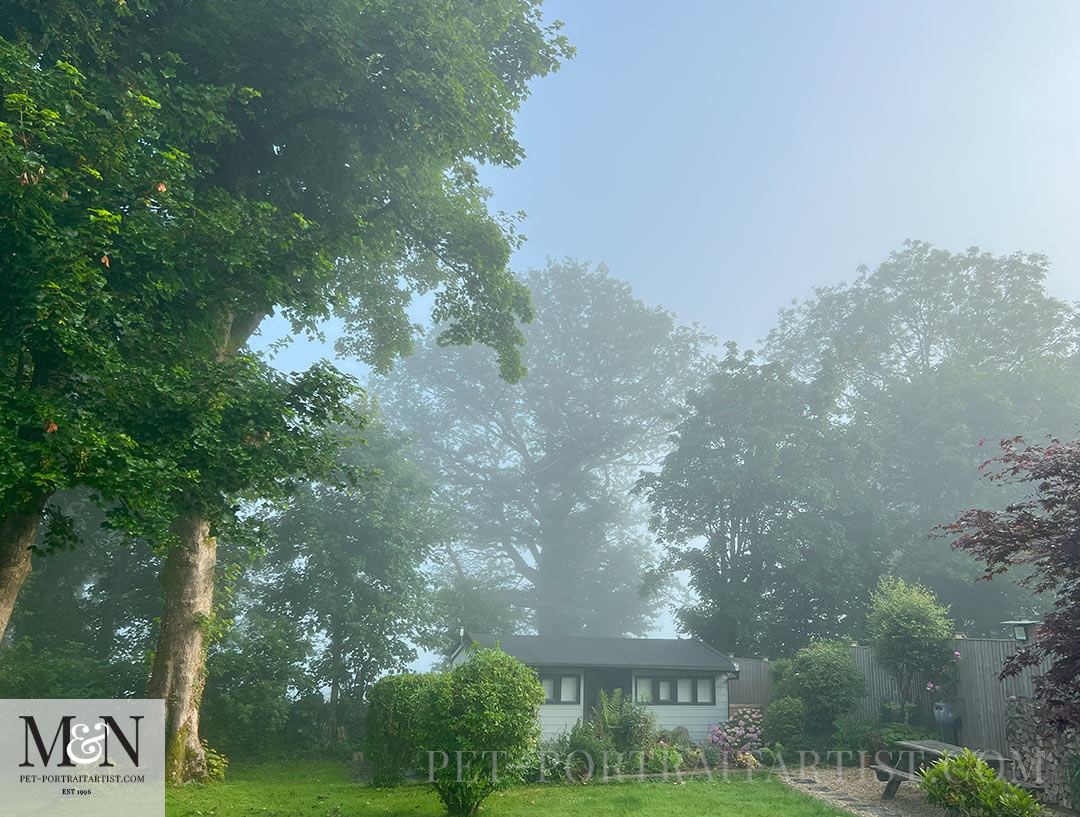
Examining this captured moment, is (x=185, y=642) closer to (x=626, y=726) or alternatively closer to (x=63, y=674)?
(x=63, y=674)

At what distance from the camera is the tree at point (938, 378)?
3322 centimetres

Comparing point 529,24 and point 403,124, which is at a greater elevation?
point 529,24

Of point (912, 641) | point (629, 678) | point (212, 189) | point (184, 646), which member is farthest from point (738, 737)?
point (212, 189)

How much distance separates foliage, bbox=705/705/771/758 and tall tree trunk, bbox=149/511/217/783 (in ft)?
41.1

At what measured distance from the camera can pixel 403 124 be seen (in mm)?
15688

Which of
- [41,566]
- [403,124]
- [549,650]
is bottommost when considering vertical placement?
[549,650]

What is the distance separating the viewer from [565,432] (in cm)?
5300

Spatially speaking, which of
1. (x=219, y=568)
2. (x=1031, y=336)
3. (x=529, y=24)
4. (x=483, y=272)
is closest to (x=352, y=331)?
(x=483, y=272)

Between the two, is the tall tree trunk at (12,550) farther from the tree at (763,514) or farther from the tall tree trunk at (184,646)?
the tree at (763,514)

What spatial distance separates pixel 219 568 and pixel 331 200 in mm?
11221

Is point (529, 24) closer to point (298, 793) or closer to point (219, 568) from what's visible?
point (219, 568)

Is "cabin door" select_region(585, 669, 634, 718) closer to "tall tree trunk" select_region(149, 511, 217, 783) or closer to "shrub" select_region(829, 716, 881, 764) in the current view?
"shrub" select_region(829, 716, 881, 764)

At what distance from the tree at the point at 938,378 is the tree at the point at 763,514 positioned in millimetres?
1878

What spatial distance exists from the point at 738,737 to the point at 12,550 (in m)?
17.2
